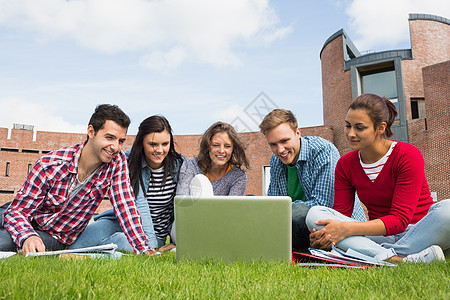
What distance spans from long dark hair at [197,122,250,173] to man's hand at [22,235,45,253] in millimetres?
1844

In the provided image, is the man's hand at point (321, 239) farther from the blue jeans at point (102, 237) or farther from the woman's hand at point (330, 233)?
the blue jeans at point (102, 237)

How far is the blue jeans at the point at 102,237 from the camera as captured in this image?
3.29 metres

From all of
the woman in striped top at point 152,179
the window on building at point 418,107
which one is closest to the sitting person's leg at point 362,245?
the woman in striped top at point 152,179

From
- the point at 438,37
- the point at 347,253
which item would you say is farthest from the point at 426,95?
the point at 347,253

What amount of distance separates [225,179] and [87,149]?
1511mm

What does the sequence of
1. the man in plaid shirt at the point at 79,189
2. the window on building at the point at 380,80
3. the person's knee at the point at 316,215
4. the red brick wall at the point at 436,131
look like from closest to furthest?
the person's knee at the point at 316,215 → the man in plaid shirt at the point at 79,189 → the red brick wall at the point at 436,131 → the window on building at the point at 380,80

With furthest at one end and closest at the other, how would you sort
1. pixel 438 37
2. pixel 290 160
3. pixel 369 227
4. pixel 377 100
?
pixel 438 37
pixel 290 160
pixel 377 100
pixel 369 227

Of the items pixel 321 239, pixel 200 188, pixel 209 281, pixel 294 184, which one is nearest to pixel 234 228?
pixel 200 188

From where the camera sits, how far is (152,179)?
396 cm

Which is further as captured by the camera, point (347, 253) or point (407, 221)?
point (407, 221)

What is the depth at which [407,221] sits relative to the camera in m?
2.46

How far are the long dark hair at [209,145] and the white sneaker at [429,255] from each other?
2018mm

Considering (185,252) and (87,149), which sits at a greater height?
(87,149)

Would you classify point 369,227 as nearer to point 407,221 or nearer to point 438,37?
point 407,221
